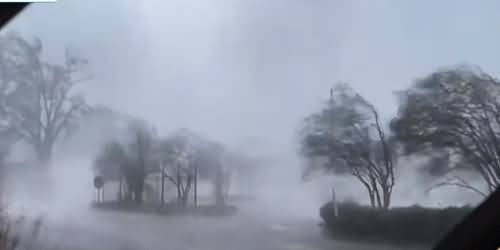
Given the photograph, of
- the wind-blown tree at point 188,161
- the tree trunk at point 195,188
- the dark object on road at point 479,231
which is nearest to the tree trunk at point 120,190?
the wind-blown tree at point 188,161

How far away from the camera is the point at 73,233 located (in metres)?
2.28

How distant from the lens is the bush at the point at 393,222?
6.66 feet

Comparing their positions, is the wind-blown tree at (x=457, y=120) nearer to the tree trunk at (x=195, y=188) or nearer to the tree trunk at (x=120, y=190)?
the tree trunk at (x=195, y=188)

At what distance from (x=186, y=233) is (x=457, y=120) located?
124cm

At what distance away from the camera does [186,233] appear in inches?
87.3

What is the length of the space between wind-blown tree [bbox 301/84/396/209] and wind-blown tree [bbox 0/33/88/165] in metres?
1.05

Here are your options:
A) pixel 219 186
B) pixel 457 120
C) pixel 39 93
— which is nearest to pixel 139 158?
pixel 219 186

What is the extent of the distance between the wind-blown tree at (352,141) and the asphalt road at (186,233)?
0.86ft

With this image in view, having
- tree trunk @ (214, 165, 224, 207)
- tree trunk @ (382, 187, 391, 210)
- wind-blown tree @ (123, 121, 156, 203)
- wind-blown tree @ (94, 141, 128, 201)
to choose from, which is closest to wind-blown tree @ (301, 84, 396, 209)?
tree trunk @ (382, 187, 391, 210)

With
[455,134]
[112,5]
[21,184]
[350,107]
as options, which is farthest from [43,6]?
[455,134]

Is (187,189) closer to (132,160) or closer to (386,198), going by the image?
(132,160)

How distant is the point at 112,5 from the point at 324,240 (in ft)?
4.66

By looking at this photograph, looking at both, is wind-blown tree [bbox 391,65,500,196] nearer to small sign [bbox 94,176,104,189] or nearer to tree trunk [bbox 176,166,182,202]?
tree trunk [bbox 176,166,182,202]

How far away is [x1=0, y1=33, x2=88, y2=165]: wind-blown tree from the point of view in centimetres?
232
